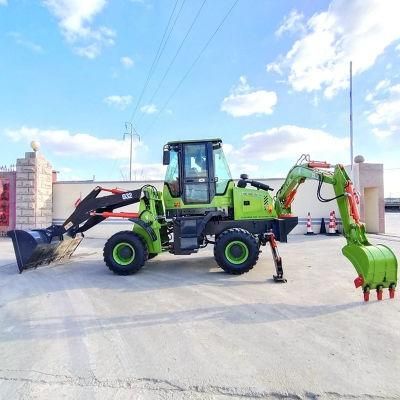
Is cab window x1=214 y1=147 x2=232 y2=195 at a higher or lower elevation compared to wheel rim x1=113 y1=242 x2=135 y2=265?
higher

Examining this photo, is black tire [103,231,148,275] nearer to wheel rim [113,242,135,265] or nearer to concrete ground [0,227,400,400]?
wheel rim [113,242,135,265]

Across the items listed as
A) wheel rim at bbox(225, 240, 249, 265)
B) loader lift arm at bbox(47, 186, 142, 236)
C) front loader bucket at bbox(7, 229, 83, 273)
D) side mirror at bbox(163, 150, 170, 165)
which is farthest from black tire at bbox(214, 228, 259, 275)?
front loader bucket at bbox(7, 229, 83, 273)

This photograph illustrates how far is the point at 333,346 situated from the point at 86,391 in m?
2.48

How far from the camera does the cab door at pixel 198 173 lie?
7.69 m

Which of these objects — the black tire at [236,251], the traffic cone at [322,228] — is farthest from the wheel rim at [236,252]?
the traffic cone at [322,228]

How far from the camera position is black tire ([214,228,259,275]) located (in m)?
7.04

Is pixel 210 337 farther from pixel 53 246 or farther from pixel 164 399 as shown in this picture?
pixel 53 246

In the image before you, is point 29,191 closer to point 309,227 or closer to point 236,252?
point 236,252

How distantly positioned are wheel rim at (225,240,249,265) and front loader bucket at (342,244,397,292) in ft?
8.29

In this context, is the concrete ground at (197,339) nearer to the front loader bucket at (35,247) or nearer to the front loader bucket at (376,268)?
the front loader bucket at (376,268)

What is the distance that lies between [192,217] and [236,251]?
1265 mm

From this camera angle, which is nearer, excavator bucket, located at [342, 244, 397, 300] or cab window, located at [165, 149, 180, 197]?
excavator bucket, located at [342, 244, 397, 300]

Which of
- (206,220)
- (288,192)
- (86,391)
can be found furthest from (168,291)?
(288,192)

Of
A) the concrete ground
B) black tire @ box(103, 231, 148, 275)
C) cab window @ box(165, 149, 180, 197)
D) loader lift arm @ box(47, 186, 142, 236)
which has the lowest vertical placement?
the concrete ground
